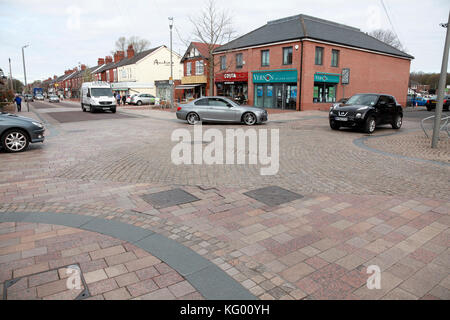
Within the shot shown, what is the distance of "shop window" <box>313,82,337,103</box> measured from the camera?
27795mm

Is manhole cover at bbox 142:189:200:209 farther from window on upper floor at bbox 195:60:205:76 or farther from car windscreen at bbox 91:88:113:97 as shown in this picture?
window on upper floor at bbox 195:60:205:76

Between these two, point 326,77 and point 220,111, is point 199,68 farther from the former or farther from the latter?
point 220,111

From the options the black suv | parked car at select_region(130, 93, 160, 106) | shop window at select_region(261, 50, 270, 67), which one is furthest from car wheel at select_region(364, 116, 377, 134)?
parked car at select_region(130, 93, 160, 106)

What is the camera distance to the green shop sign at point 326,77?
89.2 ft

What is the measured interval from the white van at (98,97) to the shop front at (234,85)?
11.1 meters

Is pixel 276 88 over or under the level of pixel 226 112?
over

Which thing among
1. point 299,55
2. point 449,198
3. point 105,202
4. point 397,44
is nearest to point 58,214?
point 105,202

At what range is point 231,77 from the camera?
33531 millimetres

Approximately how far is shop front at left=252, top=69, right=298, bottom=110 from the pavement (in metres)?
20.3

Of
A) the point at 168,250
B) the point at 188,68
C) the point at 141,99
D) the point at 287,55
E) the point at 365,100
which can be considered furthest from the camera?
the point at 188,68

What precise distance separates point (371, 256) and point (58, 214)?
3.95 metres

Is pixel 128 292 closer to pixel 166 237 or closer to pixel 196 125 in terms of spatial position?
pixel 166 237

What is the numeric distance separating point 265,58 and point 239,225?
91.4ft

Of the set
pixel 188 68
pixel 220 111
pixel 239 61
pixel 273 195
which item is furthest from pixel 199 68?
pixel 273 195
